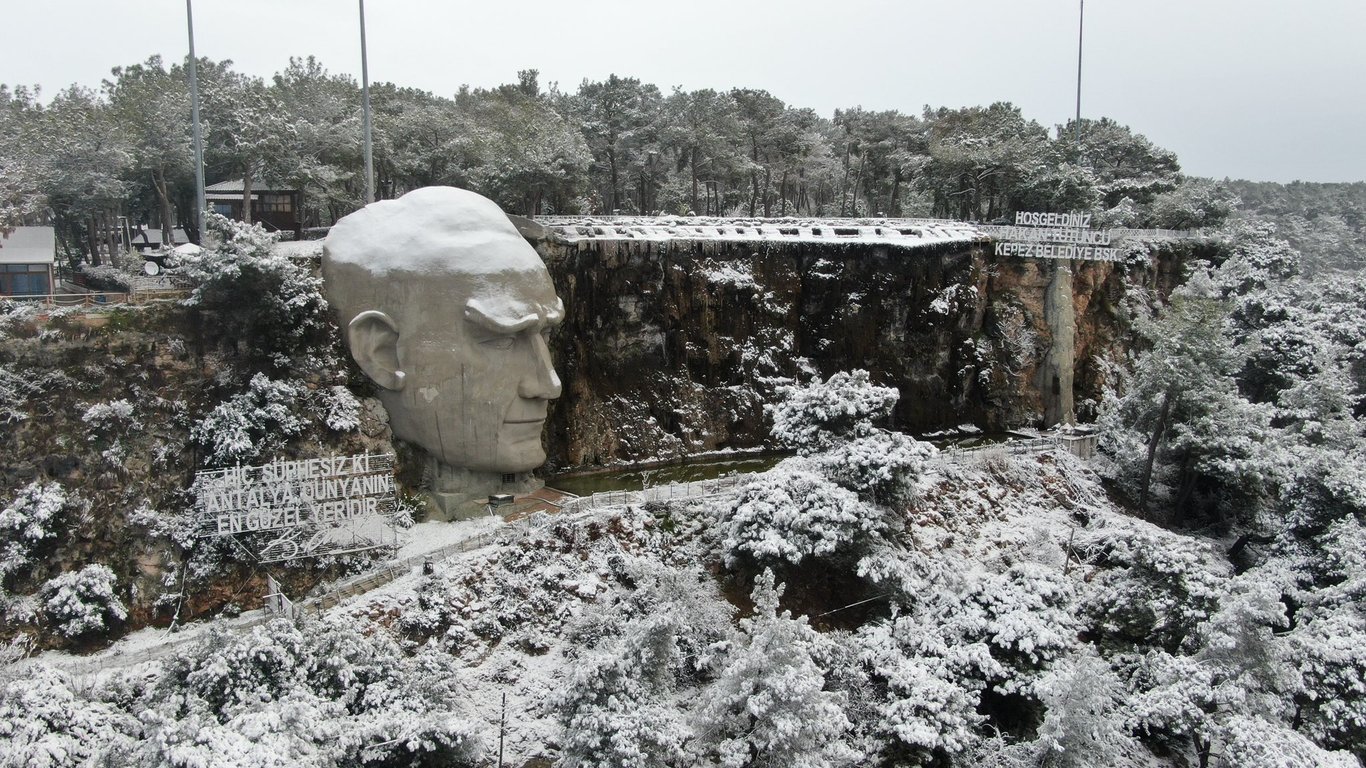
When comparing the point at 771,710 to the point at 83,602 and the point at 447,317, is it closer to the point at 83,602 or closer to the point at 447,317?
the point at 447,317

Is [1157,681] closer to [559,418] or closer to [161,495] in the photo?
[559,418]

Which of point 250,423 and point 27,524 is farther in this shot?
point 250,423

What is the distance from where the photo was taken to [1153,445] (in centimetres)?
3475

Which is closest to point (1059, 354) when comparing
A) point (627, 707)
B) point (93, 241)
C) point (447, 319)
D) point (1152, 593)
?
point (1152, 593)

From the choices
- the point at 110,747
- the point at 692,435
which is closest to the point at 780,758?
the point at 110,747

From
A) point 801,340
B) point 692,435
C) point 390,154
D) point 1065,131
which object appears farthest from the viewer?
point 1065,131

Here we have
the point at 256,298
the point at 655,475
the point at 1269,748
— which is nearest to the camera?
the point at 1269,748

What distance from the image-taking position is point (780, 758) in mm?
18469

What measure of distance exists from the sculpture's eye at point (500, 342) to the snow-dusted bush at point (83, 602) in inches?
411

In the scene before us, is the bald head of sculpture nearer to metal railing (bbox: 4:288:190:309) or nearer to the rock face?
metal railing (bbox: 4:288:190:309)

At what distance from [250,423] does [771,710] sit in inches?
596

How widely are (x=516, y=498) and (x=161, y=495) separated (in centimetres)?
917

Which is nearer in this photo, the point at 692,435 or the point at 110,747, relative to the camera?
the point at 110,747

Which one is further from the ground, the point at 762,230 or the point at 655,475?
the point at 762,230
